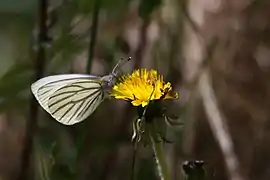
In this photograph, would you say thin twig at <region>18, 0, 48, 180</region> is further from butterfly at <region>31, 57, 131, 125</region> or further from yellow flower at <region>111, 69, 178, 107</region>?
yellow flower at <region>111, 69, 178, 107</region>

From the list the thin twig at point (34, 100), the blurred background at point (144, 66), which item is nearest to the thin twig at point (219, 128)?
the blurred background at point (144, 66)

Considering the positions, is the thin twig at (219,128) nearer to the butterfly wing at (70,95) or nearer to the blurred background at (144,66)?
the blurred background at (144,66)

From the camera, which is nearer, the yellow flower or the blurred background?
the yellow flower

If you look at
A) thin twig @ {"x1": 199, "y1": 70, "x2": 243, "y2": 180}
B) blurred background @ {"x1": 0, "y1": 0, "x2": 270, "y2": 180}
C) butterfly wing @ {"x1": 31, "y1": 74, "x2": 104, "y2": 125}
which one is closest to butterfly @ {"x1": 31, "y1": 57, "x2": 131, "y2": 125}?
butterfly wing @ {"x1": 31, "y1": 74, "x2": 104, "y2": 125}

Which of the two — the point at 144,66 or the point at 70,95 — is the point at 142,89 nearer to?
the point at 70,95

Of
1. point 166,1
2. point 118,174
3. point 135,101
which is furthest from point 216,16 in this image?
point 135,101

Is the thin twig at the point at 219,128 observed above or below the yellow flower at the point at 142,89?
below
